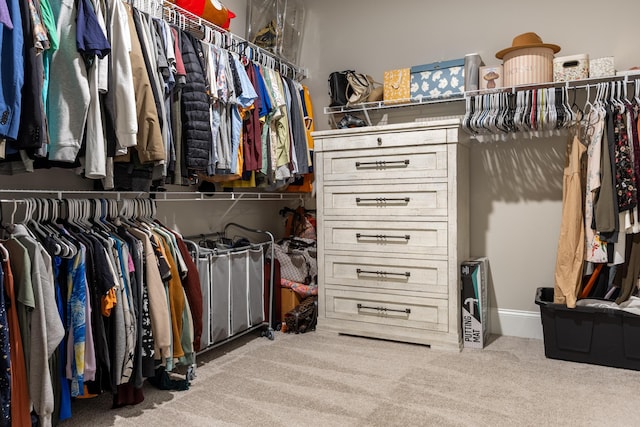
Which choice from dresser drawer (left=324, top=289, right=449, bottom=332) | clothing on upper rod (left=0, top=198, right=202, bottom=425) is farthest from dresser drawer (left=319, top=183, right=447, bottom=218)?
clothing on upper rod (left=0, top=198, right=202, bottom=425)

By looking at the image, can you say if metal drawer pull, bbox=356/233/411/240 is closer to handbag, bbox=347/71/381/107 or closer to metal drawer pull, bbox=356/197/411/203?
metal drawer pull, bbox=356/197/411/203

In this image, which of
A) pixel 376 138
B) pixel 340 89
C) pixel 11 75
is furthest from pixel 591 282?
pixel 11 75

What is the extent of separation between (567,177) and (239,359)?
211 centimetres

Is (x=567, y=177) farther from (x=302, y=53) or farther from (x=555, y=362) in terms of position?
(x=302, y=53)

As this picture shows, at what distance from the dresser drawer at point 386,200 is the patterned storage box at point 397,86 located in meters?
0.65

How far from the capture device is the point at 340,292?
3.15 meters

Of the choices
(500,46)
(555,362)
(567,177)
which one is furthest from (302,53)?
(555,362)

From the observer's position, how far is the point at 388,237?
2.99 m

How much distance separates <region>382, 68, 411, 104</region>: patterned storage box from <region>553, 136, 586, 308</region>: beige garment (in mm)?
1086

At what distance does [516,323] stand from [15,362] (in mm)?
2801

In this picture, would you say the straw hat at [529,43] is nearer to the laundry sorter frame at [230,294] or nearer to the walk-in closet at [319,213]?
the walk-in closet at [319,213]

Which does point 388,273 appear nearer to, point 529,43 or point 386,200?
point 386,200

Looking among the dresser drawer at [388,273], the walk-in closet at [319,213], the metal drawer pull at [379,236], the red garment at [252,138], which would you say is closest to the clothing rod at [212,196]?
the walk-in closet at [319,213]

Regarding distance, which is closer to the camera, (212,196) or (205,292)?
(205,292)
